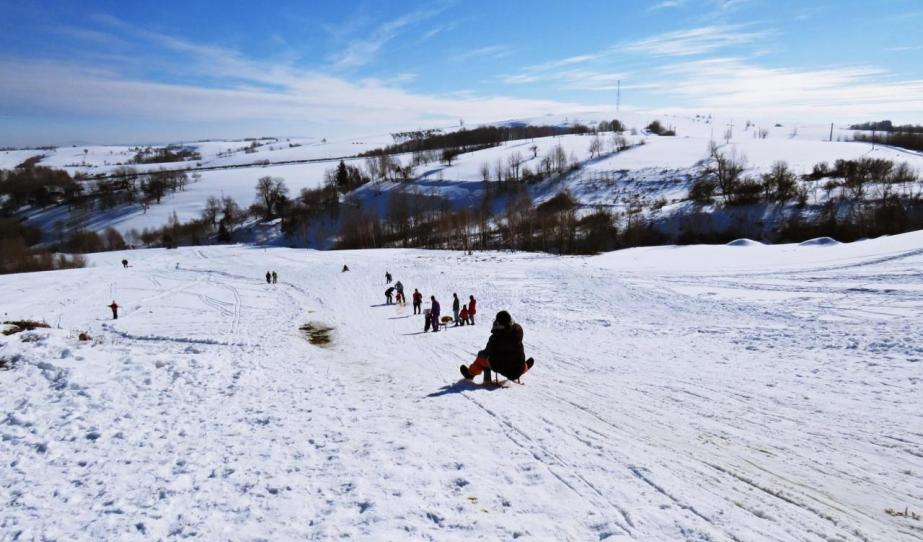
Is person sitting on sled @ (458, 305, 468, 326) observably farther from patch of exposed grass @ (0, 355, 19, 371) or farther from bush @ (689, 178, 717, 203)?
bush @ (689, 178, 717, 203)

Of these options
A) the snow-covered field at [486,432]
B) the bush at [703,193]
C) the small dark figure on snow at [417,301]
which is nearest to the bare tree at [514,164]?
the bush at [703,193]

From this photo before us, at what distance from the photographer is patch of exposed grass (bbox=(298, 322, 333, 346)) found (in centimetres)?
1894

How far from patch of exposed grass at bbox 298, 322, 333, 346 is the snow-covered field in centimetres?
77

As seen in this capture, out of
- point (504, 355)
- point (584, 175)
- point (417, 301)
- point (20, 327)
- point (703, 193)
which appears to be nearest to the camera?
point (504, 355)

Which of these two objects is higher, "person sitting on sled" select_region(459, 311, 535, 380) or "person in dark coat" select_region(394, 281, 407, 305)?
"person sitting on sled" select_region(459, 311, 535, 380)

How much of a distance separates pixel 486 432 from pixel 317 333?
13.9 meters

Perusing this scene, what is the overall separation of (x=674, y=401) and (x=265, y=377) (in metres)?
9.92

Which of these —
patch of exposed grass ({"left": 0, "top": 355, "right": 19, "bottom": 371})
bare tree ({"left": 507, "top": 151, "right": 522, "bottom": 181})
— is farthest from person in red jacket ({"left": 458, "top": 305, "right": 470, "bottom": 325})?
bare tree ({"left": 507, "top": 151, "right": 522, "bottom": 181})

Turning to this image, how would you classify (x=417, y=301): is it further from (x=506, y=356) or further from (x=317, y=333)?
(x=506, y=356)

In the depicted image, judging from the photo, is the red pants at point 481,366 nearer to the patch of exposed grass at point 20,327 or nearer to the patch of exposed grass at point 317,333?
the patch of exposed grass at point 317,333

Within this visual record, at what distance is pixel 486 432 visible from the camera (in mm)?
8156

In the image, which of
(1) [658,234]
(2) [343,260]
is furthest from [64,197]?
(1) [658,234]

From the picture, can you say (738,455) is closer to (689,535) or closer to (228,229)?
(689,535)

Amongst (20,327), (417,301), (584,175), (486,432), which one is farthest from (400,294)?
(584,175)
